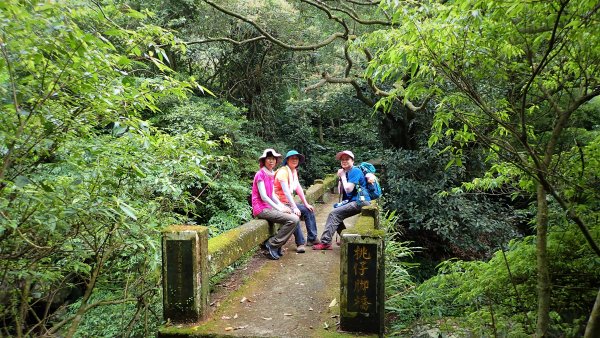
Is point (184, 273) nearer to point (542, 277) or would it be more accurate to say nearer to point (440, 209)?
point (542, 277)

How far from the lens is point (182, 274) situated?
13.5 ft

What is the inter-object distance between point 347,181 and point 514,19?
4083mm

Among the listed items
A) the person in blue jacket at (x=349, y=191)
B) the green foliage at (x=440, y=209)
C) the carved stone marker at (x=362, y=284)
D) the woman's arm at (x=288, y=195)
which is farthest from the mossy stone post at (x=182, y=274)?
the green foliage at (x=440, y=209)

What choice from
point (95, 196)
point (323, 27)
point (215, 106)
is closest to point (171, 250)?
point (95, 196)

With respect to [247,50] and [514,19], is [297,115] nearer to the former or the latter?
[247,50]

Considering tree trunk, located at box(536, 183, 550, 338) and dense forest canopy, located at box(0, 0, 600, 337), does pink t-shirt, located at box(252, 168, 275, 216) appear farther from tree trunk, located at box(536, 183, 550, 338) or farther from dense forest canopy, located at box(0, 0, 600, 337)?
tree trunk, located at box(536, 183, 550, 338)

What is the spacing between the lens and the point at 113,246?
375cm

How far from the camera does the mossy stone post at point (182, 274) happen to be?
13.5 feet

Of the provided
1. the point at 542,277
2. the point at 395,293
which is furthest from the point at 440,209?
the point at 542,277

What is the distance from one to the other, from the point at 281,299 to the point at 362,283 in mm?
1317

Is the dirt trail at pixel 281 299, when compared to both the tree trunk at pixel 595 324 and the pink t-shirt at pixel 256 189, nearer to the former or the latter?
the pink t-shirt at pixel 256 189

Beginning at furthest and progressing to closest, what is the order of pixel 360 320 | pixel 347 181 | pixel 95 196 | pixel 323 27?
pixel 323 27 → pixel 347 181 → pixel 360 320 → pixel 95 196

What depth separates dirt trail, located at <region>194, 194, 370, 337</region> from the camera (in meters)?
4.13

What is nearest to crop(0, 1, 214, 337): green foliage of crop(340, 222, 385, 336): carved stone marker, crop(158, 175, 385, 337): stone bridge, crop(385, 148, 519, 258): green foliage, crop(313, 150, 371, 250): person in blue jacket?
crop(158, 175, 385, 337): stone bridge
